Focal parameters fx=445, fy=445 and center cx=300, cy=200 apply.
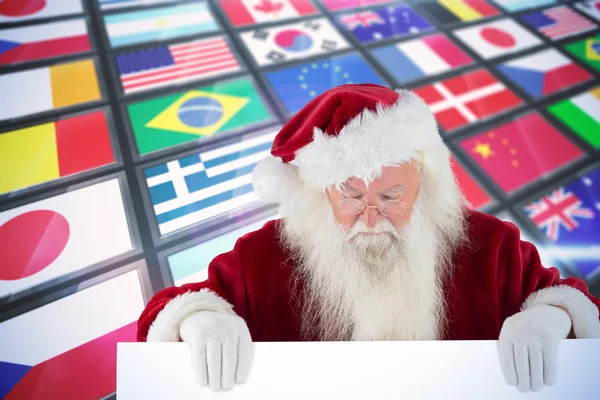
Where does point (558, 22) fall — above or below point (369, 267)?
above

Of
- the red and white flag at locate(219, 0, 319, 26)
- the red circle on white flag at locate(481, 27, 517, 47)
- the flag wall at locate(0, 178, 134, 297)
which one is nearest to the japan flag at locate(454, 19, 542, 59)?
the red circle on white flag at locate(481, 27, 517, 47)

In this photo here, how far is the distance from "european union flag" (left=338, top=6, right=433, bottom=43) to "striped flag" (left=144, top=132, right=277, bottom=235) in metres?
1.39

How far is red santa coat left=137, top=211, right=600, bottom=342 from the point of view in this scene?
1.12 m

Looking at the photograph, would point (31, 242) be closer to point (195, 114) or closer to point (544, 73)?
point (195, 114)

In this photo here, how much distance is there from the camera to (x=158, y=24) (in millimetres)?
3131

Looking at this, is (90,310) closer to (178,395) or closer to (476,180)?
(178,395)

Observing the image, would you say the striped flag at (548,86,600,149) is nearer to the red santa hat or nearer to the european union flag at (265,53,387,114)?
the european union flag at (265,53,387,114)

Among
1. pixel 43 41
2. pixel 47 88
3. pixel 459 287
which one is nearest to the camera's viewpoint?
pixel 459 287

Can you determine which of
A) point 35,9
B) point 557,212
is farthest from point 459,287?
point 35,9

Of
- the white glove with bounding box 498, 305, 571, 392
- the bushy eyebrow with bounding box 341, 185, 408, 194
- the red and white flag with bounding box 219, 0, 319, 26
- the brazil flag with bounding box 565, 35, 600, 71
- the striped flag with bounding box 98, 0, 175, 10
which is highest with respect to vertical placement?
the striped flag with bounding box 98, 0, 175, 10

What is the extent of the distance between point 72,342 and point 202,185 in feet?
2.84

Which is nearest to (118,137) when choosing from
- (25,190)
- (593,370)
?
(25,190)

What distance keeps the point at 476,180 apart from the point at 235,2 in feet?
7.51

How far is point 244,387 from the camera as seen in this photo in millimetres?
947
